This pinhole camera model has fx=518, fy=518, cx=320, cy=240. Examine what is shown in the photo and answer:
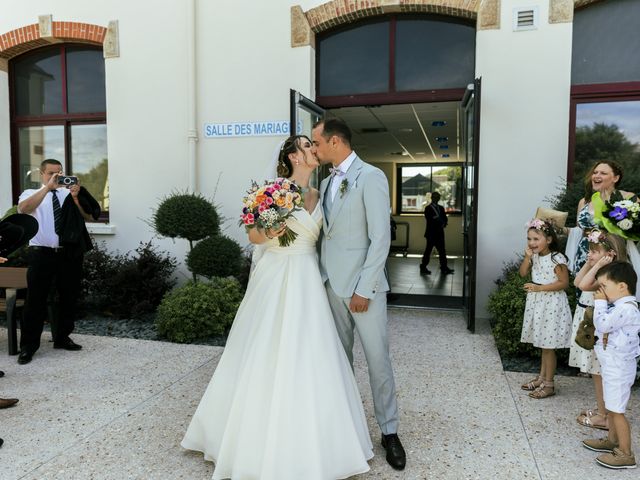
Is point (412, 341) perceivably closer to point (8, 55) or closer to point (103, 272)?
point (103, 272)

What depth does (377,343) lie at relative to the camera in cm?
305

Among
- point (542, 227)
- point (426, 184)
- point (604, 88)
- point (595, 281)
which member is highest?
point (604, 88)

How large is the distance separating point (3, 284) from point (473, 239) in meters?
5.09

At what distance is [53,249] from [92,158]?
4.04 m

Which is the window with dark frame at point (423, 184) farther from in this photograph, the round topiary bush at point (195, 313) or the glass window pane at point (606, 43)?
the round topiary bush at point (195, 313)

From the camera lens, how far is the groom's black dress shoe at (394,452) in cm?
296

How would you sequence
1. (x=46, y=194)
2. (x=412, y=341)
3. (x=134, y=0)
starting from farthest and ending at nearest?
1. (x=134, y=0)
2. (x=412, y=341)
3. (x=46, y=194)

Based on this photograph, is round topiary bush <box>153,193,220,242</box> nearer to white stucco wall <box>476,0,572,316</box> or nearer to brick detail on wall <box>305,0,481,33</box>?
brick detail on wall <box>305,0,481,33</box>

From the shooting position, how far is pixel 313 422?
2.63m

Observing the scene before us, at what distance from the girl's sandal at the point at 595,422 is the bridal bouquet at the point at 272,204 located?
2.48 metres

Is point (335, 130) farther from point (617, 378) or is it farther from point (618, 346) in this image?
point (617, 378)

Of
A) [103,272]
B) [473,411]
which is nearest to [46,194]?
[103,272]

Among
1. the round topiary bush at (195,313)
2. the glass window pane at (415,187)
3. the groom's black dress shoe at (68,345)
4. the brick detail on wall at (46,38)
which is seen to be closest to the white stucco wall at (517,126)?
the round topiary bush at (195,313)

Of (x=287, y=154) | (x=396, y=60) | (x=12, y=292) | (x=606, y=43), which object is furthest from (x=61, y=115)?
(x=606, y=43)
